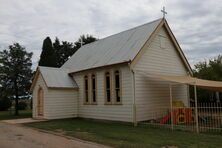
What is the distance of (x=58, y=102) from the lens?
2089 cm

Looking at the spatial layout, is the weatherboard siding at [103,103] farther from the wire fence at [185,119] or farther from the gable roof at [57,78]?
the wire fence at [185,119]

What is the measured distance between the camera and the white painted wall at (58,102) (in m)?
20.5

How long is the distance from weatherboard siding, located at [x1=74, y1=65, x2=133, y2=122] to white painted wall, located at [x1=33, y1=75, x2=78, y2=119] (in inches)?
24.9

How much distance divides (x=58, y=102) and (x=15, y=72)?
9.28m

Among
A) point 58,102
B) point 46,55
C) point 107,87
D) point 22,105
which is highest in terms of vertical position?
point 46,55

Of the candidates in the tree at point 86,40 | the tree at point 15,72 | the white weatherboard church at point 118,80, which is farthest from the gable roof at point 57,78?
the tree at point 86,40

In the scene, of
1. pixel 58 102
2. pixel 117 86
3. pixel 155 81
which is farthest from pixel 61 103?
pixel 155 81

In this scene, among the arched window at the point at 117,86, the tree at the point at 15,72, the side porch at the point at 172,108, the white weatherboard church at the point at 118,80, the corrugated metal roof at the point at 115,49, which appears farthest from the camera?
the tree at the point at 15,72

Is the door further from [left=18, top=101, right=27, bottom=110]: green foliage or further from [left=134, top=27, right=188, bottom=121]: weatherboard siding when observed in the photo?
[left=18, top=101, right=27, bottom=110]: green foliage

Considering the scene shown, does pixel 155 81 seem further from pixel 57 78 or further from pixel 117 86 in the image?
pixel 57 78

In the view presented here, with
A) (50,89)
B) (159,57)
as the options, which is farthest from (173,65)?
(50,89)

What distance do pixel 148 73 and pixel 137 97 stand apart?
6.37 ft

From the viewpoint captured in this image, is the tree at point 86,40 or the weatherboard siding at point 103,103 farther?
the tree at point 86,40

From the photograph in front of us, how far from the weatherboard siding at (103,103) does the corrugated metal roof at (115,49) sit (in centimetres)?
59
